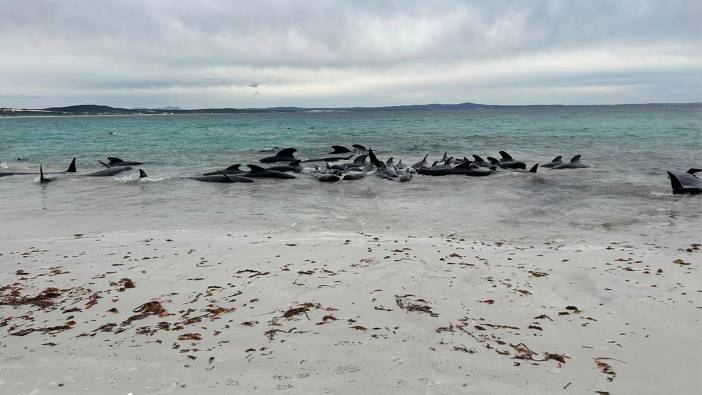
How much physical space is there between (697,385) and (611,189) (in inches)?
461

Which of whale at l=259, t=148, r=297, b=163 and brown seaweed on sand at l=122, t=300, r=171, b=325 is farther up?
whale at l=259, t=148, r=297, b=163

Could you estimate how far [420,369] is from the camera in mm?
4152

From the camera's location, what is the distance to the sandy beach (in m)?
4.04

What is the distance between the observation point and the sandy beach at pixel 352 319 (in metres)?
4.04

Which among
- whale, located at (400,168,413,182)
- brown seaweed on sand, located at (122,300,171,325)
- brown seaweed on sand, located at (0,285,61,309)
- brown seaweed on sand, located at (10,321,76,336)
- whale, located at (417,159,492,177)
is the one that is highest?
whale, located at (417,159,492,177)

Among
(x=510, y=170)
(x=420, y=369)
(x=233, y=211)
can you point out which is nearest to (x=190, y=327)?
(x=420, y=369)

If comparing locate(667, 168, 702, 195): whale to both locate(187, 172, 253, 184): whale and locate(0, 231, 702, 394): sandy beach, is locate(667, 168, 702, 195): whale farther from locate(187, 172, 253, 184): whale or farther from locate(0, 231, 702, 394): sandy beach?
locate(187, 172, 253, 184): whale

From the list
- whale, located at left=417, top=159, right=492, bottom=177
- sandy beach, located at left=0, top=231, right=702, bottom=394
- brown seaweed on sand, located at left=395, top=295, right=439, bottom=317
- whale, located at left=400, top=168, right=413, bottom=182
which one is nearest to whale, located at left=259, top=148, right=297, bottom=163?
whale, located at left=417, top=159, right=492, bottom=177

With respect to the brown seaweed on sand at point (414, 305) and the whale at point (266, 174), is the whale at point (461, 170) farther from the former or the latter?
the brown seaweed on sand at point (414, 305)

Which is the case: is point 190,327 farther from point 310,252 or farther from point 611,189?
point 611,189

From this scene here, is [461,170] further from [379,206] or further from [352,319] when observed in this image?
[352,319]

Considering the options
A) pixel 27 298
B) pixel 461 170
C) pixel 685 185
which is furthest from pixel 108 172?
pixel 685 185

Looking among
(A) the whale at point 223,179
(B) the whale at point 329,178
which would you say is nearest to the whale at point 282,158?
(A) the whale at point 223,179

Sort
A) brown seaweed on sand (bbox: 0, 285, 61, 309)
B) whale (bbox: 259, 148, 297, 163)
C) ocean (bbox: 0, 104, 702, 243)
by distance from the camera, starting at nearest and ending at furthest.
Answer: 1. brown seaweed on sand (bbox: 0, 285, 61, 309)
2. ocean (bbox: 0, 104, 702, 243)
3. whale (bbox: 259, 148, 297, 163)
